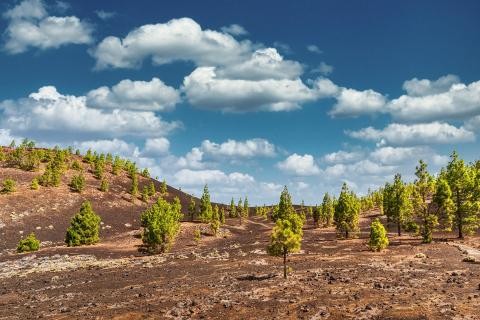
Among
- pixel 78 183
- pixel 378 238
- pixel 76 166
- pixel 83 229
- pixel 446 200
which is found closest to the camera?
pixel 378 238

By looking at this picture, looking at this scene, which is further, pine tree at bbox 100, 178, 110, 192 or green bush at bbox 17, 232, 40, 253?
pine tree at bbox 100, 178, 110, 192

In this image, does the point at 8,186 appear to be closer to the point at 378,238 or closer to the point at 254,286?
the point at 254,286

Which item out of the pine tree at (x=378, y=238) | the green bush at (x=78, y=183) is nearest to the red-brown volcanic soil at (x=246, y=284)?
the pine tree at (x=378, y=238)

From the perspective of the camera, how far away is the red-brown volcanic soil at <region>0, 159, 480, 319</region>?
1138 inches

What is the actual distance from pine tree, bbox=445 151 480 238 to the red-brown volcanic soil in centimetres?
314

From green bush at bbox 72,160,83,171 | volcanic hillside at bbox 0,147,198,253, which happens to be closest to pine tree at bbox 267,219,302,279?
volcanic hillside at bbox 0,147,198,253

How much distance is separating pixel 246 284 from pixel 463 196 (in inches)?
2003

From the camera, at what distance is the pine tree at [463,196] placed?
6875 cm

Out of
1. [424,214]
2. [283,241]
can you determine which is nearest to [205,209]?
[424,214]

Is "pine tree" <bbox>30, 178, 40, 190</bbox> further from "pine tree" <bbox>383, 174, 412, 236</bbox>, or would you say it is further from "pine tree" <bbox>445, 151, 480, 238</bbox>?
"pine tree" <bbox>445, 151, 480, 238</bbox>

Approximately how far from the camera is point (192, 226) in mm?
114375

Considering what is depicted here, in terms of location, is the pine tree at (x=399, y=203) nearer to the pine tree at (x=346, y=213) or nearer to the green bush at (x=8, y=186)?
the pine tree at (x=346, y=213)

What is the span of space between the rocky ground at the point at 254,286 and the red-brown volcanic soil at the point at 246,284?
0.08 metres

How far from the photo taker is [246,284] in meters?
38.2
